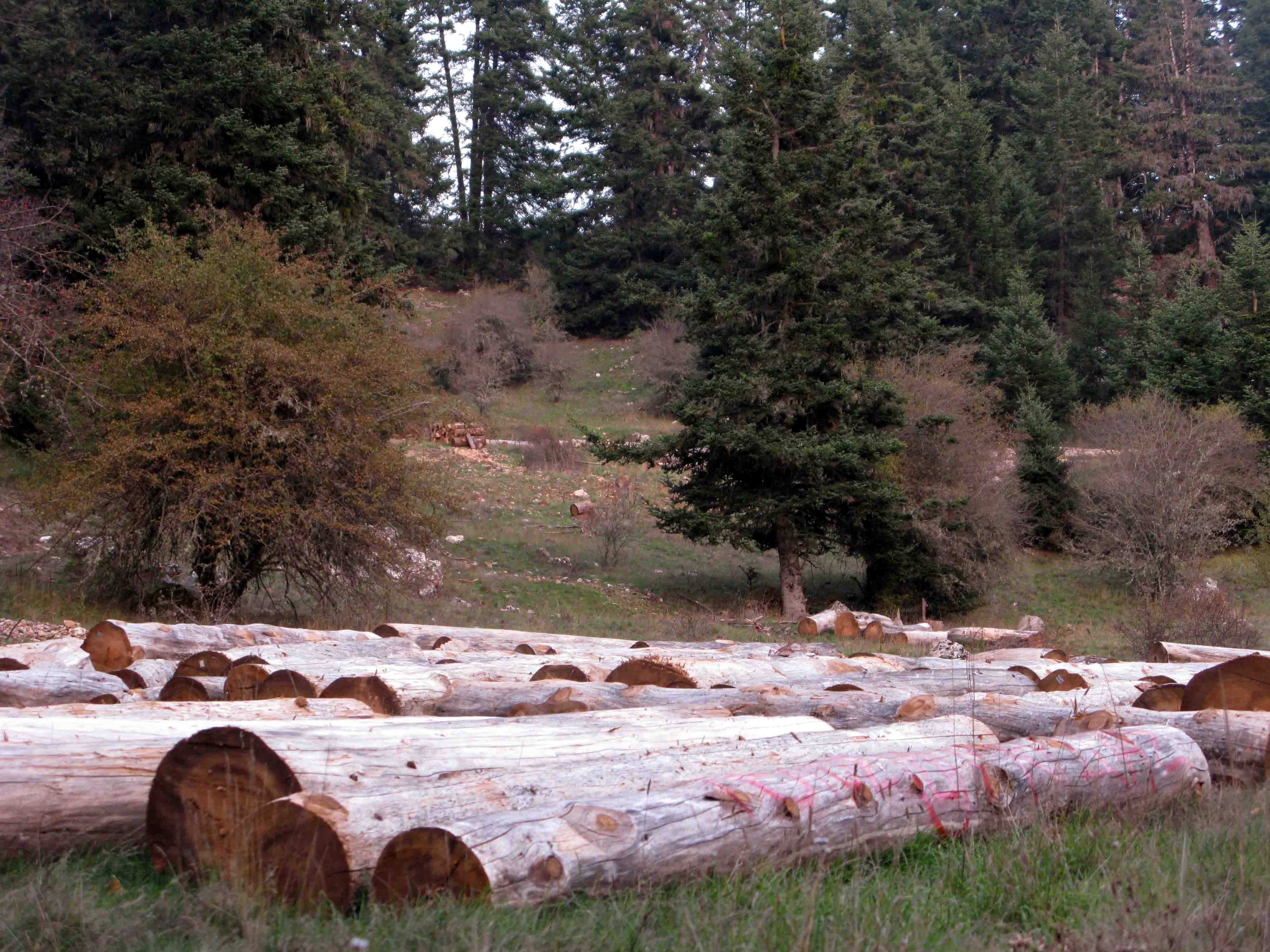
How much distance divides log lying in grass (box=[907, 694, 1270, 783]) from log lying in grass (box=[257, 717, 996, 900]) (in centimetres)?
80

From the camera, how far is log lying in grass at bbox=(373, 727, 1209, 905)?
11.0 ft

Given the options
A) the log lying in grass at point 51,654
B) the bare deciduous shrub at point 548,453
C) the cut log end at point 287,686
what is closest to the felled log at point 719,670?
the cut log end at point 287,686

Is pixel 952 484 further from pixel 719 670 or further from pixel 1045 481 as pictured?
pixel 719 670

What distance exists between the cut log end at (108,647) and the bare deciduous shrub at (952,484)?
18.3 m

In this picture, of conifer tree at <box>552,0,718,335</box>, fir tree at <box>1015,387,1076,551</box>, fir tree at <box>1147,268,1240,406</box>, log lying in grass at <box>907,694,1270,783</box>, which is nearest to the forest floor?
log lying in grass at <box>907,694,1270,783</box>

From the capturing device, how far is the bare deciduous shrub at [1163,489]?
1049 inches

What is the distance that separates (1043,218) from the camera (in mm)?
52375

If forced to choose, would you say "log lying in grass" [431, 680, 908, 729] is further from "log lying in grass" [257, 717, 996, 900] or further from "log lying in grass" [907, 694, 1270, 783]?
"log lying in grass" [257, 717, 996, 900]

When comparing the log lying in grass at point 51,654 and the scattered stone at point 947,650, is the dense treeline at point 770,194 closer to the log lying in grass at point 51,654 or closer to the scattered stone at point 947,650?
the log lying in grass at point 51,654

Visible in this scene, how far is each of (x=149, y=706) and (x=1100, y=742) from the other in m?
4.79

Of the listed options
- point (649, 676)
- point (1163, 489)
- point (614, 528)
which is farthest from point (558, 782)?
point (1163, 489)

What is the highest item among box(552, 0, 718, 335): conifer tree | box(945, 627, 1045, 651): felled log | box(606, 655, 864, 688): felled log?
box(552, 0, 718, 335): conifer tree

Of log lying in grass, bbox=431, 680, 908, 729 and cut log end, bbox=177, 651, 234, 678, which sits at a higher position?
cut log end, bbox=177, 651, 234, 678

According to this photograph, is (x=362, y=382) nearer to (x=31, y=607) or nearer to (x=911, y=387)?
(x=31, y=607)
